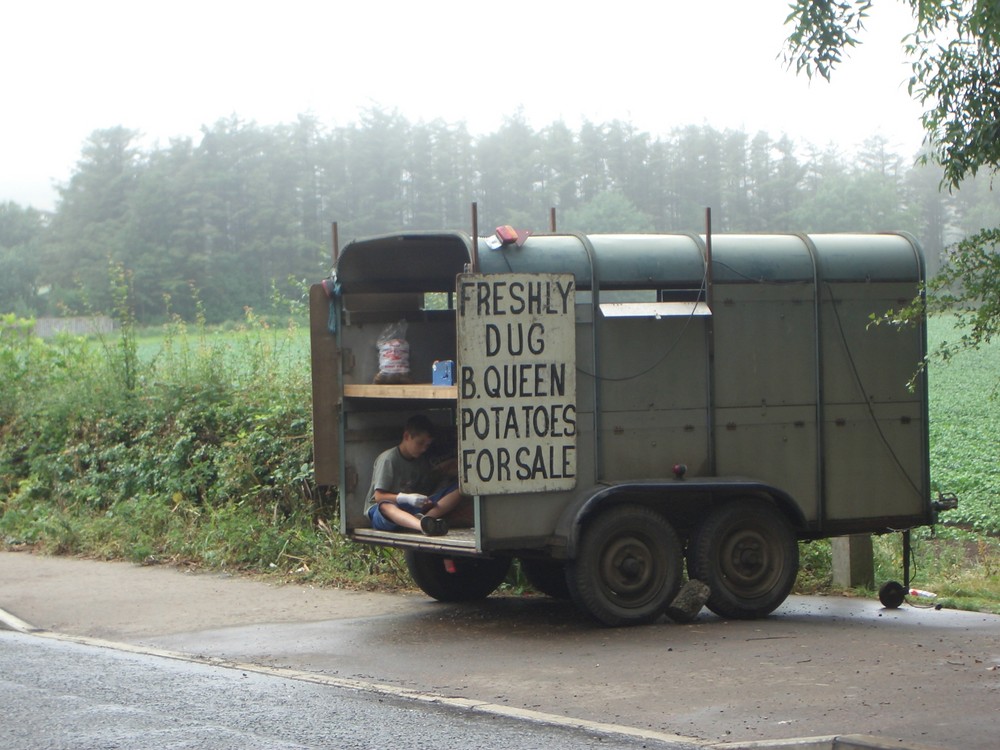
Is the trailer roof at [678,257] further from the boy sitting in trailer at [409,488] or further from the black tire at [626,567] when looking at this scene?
the black tire at [626,567]

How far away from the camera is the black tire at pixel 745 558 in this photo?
31.6 ft

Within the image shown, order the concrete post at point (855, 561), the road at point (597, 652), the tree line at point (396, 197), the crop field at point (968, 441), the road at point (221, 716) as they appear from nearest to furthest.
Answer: the road at point (221, 716), the road at point (597, 652), the concrete post at point (855, 561), the crop field at point (968, 441), the tree line at point (396, 197)

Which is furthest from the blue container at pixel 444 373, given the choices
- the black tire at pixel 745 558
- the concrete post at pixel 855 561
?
the concrete post at pixel 855 561

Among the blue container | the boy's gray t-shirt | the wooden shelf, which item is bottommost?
the boy's gray t-shirt

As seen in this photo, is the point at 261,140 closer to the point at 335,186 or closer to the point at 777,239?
the point at 335,186

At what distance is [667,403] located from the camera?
944cm

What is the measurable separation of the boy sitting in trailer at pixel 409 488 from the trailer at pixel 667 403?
20 cm

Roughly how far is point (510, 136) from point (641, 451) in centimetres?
4552

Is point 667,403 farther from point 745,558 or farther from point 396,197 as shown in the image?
point 396,197

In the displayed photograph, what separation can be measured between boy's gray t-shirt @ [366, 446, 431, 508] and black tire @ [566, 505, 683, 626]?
6.50 ft

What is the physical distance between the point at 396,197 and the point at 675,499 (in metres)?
41.7

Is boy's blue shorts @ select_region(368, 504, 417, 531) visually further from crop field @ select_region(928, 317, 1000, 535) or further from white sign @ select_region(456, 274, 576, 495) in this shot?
crop field @ select_region(928, 317, 1000, 535)

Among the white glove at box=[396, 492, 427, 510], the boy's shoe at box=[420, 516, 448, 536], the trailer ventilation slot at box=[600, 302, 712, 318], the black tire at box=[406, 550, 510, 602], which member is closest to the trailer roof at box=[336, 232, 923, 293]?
the trailer ventilation slot at box=[600, 302, 712, 318]

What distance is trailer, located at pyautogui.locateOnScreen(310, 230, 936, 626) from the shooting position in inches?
355
